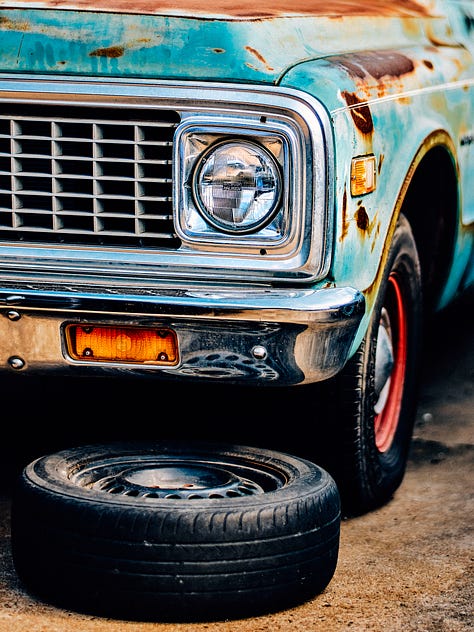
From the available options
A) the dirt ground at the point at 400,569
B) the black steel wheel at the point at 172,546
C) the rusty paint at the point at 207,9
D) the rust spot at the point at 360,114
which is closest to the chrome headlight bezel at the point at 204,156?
the rust spot at the point at 360,114

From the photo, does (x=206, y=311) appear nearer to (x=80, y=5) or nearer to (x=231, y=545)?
(x=231, y=545)

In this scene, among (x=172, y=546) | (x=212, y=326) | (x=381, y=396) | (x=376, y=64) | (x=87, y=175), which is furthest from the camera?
(x=381, y=396)

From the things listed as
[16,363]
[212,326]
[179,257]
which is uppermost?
[179,257]

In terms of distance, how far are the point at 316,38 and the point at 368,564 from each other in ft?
4.47

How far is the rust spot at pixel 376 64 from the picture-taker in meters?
3.17

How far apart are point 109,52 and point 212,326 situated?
2.29 feet

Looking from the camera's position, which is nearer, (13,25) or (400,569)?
(13,25)

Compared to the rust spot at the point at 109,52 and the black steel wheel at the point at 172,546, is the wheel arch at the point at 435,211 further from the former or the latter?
the black steel wheel at the point at 172,546

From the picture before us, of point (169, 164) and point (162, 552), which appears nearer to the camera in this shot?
point (162, 552)

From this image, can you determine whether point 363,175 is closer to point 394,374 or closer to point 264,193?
point 264,193

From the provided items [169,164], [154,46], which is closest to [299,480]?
[169,164]

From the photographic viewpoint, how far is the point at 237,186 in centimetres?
296

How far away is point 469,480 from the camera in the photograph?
3.99m

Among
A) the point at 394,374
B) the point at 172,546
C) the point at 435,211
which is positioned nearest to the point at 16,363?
the point at 172,546
